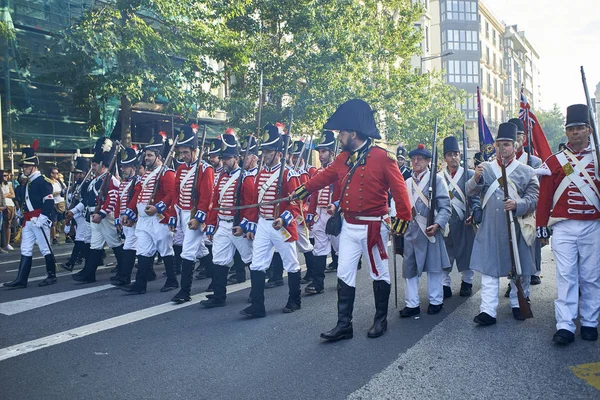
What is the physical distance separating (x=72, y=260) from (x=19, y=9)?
35.9 ft

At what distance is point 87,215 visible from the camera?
9875 millimetres

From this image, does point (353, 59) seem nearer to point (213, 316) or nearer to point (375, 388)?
point (213, 316)

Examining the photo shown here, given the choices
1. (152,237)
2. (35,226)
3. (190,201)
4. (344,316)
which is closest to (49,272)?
(35,226)

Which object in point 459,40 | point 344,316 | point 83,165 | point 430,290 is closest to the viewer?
point 344,316

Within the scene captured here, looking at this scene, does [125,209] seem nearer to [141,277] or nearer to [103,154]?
[141,277]

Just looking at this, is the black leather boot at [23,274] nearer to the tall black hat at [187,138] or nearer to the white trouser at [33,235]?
the white trouser at [33,235]

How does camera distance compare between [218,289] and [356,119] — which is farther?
[218,289]

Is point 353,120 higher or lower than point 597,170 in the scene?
higher

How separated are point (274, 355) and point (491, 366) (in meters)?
1.81

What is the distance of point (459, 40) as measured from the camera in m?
55.1

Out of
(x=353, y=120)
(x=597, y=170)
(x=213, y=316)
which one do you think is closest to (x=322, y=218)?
(x=213, y=316)

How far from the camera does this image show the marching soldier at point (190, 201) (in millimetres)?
7246

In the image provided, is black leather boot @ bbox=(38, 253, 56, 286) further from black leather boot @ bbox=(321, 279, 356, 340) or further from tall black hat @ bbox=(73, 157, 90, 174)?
black leather boot @ bbox=(321, 279, 356, 340)

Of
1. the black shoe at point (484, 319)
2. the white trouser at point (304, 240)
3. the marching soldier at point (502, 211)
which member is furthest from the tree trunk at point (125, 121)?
the black shoe at point (484, 319)
